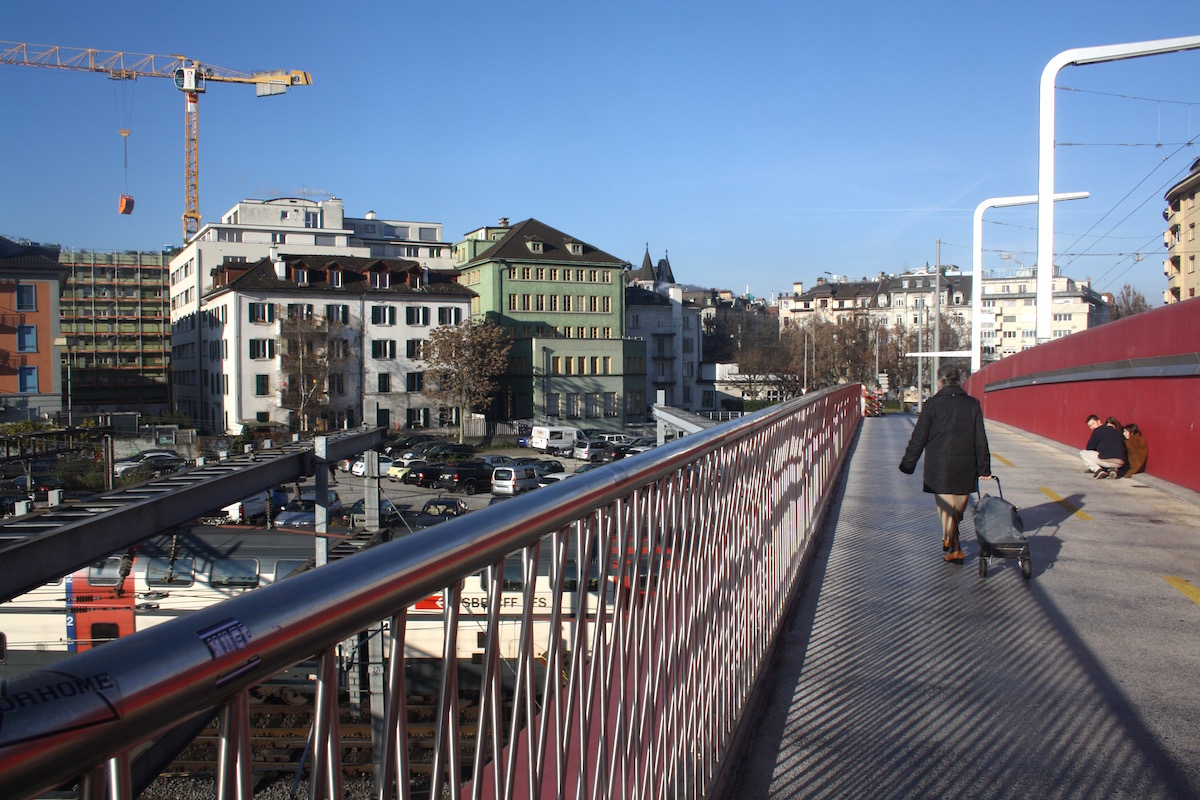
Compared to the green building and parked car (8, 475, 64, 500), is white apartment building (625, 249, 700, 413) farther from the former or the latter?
parked car (8, 475, 64, 500)

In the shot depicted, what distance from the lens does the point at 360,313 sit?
6356 cm

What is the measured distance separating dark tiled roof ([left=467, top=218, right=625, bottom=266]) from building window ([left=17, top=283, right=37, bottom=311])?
104ft

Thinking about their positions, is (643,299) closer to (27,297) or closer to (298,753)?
(27,297)

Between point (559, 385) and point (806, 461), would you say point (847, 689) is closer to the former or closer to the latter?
point (806, 461)

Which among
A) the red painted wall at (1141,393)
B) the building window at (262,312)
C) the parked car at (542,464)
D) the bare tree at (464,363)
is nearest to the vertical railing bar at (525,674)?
the red painted wall at (1141,393)

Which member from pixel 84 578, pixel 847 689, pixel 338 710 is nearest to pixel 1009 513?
pixel 847 689

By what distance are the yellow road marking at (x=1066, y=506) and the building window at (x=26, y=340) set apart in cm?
4946

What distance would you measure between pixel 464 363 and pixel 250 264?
1897 centimetres

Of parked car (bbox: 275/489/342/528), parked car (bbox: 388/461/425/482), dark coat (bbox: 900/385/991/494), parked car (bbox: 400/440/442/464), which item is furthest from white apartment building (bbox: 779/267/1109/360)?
dark coat (bbox: 900/385/991/494)

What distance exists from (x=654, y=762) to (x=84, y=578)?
520 inches

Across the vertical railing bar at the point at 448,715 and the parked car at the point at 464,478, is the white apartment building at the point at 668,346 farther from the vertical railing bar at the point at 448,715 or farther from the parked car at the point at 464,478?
the vertical railing bar at the point at 448,715

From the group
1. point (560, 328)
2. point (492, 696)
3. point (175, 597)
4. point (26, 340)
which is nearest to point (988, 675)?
point (492, 696)

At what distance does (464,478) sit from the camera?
35.7 m

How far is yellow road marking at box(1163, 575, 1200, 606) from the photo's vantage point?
6.76m
